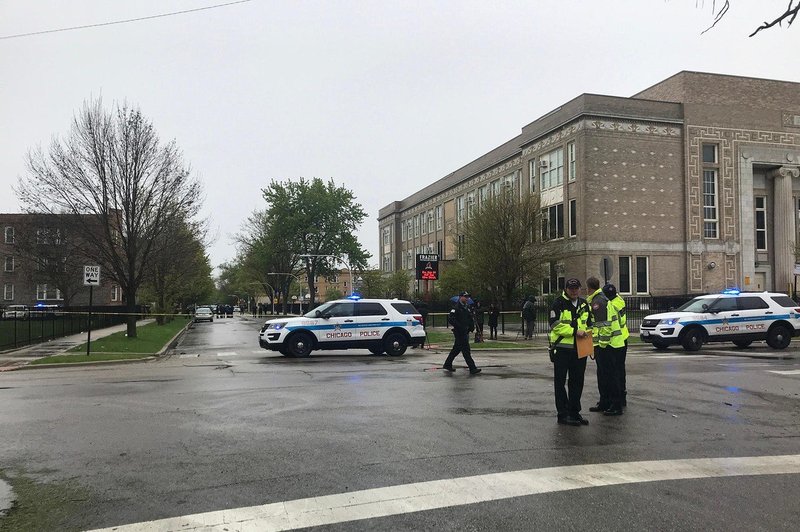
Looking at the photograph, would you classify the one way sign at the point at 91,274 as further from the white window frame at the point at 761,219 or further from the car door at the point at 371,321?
the white window frame at the point at 761,219

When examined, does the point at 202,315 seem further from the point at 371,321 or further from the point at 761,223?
the point at 761,223

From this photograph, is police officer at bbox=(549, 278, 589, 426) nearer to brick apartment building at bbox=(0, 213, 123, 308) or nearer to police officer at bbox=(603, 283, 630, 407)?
police officer at bbox=(603, 283, 630, 407)

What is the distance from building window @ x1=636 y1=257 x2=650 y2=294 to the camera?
140ft

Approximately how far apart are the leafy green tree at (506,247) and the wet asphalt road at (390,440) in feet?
75.8

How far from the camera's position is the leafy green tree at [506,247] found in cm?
3625

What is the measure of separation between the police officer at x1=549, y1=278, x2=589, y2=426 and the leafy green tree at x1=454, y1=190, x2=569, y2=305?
92.8 ft

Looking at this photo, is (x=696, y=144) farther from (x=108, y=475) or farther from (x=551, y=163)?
(x=108, y=475)

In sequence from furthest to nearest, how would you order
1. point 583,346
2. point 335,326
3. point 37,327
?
point 37,327, point 335,326, point 583,346

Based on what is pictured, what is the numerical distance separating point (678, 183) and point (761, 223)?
29.2 feet

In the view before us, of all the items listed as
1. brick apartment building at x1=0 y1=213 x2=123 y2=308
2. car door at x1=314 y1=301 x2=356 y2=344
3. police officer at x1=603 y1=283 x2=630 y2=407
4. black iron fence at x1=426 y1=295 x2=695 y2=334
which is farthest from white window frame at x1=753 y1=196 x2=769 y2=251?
brick apartment building at x1=0 y1=213 x2=123 y2=308

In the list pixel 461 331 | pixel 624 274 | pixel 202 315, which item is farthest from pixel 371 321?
pixel 202 315

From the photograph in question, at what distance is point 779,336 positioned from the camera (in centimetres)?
1995

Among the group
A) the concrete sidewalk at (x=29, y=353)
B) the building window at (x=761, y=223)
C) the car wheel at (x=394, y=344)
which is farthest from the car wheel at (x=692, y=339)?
the building window at (x=761, y=223)

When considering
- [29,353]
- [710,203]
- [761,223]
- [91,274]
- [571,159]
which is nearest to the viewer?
[91,274]
